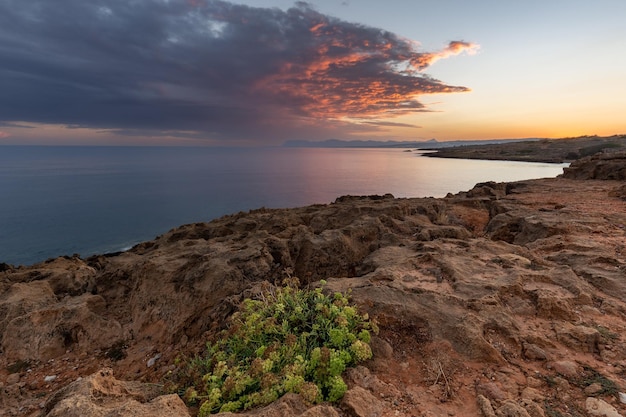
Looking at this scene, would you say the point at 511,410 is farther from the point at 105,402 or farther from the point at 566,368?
the point at 105,402

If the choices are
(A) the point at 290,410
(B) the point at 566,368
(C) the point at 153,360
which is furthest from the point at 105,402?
(B) the point at 566,368

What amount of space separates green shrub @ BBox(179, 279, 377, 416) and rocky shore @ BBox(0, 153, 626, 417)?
0.24m

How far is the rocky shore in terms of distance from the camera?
361 centimetres

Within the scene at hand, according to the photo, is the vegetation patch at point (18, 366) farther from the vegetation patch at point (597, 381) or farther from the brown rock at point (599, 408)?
the vegetation patch at point (597, 381)

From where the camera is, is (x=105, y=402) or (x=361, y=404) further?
(x=361, y=404)

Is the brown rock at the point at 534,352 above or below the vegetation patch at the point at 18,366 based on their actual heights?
above

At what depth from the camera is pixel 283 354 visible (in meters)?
4.23

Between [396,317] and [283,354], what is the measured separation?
77.9 inches

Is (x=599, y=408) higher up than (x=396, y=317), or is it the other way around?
(x=396, y=317)

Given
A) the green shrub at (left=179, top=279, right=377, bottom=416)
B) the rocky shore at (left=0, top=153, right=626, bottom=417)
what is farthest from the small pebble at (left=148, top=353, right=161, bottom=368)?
the green shrub at (left=179, top=279, right=377, bottom=416)

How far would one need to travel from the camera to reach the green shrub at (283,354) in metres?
3.63

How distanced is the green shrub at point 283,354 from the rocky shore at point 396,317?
241 mm

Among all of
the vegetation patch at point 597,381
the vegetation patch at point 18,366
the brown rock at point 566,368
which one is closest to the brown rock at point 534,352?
the brown rock at point 566,368

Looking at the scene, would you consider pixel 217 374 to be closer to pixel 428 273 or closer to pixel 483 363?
pixel 483 363
